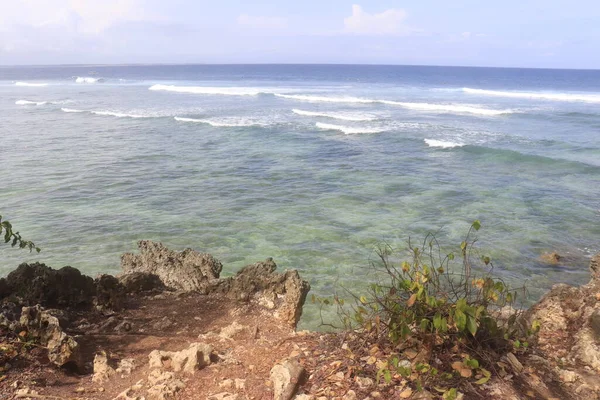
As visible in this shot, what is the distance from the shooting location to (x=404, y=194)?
16109 mm

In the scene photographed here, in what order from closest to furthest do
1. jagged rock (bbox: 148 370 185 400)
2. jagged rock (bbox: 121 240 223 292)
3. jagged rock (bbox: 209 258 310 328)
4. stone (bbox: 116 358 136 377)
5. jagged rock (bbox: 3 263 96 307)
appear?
jagged rock (bbox: 148 370 185 400) < stone (bbox: 116 358 136 377) < jagged rock (bbox: 3 263 96 307) < jagged rock (bbox: 209 258 310 328) < jagged rock (bbox: 121 240 223 292)

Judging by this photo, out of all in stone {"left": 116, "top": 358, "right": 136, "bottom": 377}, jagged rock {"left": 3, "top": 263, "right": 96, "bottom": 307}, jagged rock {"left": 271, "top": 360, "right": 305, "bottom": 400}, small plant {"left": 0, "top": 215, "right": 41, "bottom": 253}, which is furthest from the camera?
jagged rock {"left": 3, "top": 263, "right": 96, "bottom": 307}

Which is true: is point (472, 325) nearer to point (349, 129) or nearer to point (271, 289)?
point (271, 289)

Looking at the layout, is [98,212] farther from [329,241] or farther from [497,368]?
[497,368]

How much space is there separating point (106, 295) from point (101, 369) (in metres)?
1.78

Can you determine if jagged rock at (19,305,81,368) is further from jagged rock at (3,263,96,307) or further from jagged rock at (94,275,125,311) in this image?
jagged rock at (94,275,125,311)

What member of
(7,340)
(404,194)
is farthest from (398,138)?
(7,340)

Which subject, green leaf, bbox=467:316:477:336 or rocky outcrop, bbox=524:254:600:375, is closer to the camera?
green leaf, bbox=467:316:477:336

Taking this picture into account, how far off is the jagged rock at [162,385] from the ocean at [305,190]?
4.22 metres

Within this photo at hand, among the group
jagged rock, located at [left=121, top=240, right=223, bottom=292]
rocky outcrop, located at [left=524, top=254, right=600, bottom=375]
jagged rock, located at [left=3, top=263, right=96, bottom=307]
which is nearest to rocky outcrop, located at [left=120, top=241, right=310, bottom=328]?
jagged rock, located at [left=121, top=240, right=223, bottom=292]

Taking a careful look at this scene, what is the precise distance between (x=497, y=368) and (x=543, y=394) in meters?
0.35

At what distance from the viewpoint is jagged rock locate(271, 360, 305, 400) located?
153 inches

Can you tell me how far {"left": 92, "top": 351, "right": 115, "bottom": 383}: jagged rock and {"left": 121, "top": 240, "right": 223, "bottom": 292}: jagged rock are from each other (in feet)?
8.13

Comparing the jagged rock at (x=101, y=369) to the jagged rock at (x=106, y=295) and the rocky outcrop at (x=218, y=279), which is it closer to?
the jagged rock at (x=106, y=295)
